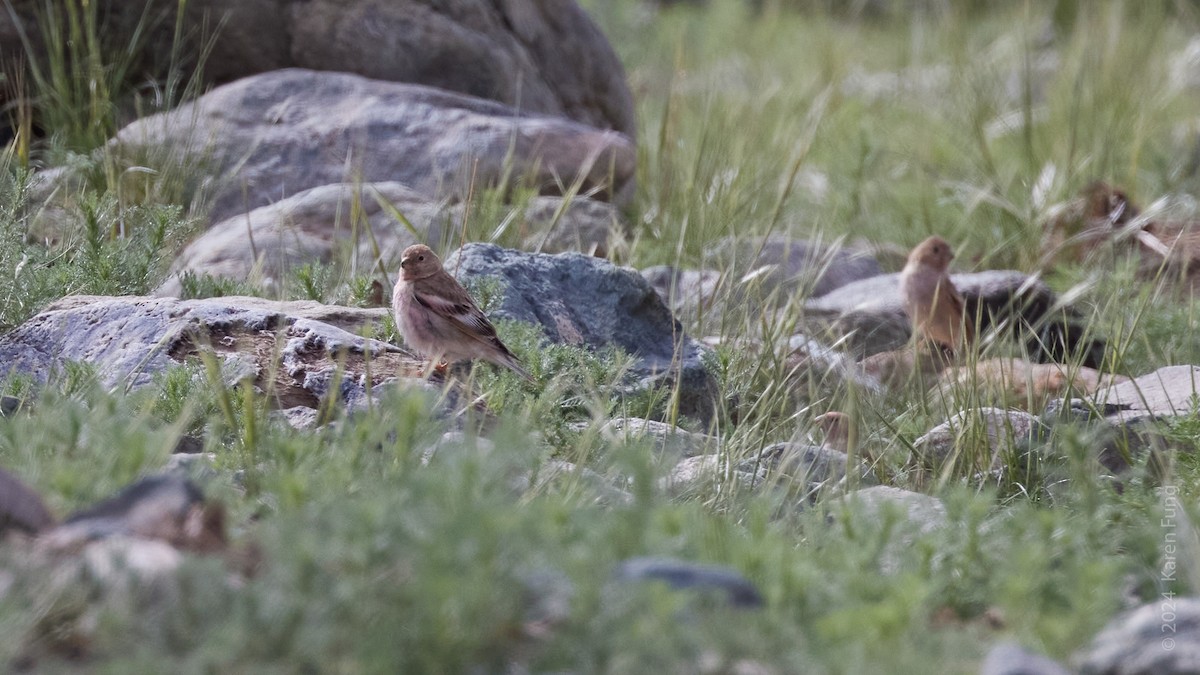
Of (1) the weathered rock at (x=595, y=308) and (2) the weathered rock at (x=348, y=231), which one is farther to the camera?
(2) the weathered rock at (x=348, y=231)

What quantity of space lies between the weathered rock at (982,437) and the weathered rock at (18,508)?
2.59m

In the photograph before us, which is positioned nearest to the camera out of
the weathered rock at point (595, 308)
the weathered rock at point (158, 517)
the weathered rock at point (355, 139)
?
the weathered rock at point (158, 517)

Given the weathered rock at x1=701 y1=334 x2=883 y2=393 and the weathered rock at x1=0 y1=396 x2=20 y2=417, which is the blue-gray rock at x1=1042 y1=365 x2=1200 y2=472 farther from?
the weathered rock at x1=0 y1=396 x2=20 y2=417

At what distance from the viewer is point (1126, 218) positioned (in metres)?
7.71

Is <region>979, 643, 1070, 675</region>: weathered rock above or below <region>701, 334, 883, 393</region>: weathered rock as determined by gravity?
above

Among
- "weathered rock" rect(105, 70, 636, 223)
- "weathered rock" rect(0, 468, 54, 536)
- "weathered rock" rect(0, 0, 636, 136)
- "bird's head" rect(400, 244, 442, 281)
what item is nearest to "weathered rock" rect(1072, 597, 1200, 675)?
"weathered rock" rect(0, 468, 54, 536)

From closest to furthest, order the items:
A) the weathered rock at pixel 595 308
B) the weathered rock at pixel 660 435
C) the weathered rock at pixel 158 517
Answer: the weathered rock at pixel 158 517
the weathered rock at pixel 660 435
the weathered rock at pixel 595 308

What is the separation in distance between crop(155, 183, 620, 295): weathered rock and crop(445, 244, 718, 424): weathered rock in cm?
51

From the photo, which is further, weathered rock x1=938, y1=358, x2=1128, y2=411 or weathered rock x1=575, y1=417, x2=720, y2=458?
weathered rock x1=938, y1=358, x2=1128, y2=411

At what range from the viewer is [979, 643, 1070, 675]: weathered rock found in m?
2.24

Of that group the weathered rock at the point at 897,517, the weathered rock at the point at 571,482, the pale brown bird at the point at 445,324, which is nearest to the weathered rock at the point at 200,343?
the pale brown bird at the point at 445,324

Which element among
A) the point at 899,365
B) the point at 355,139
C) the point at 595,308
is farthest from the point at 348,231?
the point at 899,365

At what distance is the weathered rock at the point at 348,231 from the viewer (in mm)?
5605

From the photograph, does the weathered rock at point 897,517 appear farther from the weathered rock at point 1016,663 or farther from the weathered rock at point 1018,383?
the weathered rock at point 1018,383
